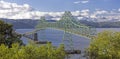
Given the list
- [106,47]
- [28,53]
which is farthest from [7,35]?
[28,53]

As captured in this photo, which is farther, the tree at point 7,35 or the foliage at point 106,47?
the tree at point 7,35

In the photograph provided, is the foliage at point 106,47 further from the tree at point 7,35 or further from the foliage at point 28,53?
the tree at point 7,35

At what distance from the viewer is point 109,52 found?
46281mm

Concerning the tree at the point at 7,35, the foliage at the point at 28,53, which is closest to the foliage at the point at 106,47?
the foliage at the point at 28,53

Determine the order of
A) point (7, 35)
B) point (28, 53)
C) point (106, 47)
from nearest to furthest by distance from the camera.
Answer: point (28, 53) → point (106, 47) → point (7, 35)

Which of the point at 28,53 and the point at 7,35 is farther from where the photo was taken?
the point at 7,35

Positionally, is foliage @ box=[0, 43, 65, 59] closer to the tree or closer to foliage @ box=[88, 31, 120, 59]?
foliage @ box=[88, 31, 120, 59]

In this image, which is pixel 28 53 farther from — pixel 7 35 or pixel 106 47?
pixel 7 35

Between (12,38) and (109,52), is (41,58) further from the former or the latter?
(12,38)

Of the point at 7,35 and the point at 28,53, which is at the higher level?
the point at 28,53

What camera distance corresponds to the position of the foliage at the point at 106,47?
46.2 metres

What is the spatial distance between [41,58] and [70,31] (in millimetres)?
96499

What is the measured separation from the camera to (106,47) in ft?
154

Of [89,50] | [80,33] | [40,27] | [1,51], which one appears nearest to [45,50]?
[1,51]
